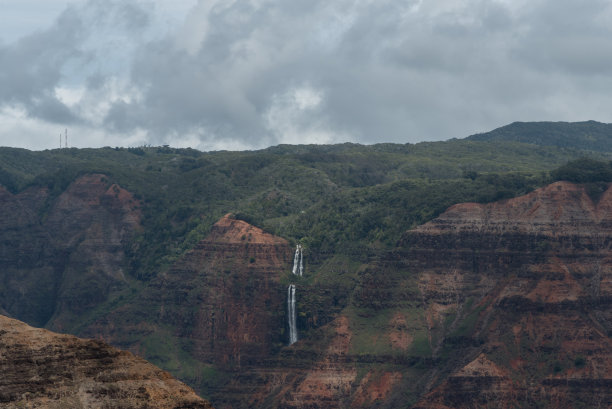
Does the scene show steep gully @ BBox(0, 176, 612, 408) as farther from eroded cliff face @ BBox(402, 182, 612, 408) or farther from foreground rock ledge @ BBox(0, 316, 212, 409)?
foreground rock ledge @ BBox(0, 316, 212, 409)

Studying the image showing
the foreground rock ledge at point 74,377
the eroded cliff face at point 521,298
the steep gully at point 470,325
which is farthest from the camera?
the steep gully at point 470,325

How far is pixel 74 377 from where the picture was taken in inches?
3438

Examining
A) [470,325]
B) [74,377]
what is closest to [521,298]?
[470,325]

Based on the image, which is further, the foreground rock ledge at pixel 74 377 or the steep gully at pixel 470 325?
the steep gully at pixel 470 325

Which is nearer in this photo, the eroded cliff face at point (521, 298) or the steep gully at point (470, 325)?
the eroded cliff face at point (521, 298)

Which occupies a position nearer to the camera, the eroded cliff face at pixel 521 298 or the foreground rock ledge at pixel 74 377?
the foreground rock ledge at pixel 74 377

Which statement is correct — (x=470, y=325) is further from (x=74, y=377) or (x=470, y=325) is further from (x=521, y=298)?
(x=74, y=377)

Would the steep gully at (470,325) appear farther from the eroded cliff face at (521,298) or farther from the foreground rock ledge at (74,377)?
the foreground rock ledge at (74,377)

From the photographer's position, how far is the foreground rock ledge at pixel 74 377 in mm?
85562

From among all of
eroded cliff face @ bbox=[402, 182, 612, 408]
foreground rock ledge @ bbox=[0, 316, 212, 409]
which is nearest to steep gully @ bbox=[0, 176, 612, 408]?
eroded cliff face @ bbox=[402, 182, 612, 408]

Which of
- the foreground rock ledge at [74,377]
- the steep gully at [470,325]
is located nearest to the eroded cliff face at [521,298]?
the steep gully at [470,325]

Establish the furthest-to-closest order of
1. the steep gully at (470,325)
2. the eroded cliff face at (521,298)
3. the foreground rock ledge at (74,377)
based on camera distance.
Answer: the steep gully at (470,325), the eroded cliff face at (521,298), the foreground rock ledge at (74,377)

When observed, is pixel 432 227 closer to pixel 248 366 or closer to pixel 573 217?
pixel 573 217

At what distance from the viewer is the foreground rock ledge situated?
8556 centimetres
